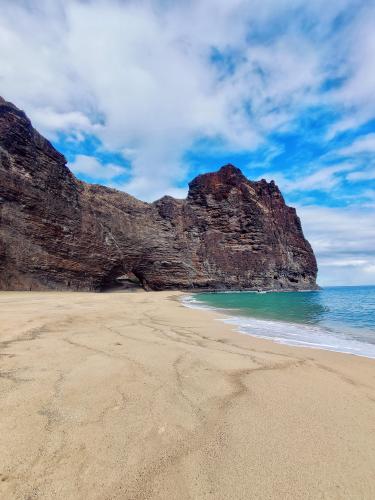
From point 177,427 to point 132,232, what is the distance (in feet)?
162

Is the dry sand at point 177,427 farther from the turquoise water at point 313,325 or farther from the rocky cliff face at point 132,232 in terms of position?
the rocky cliff face at point 132,232

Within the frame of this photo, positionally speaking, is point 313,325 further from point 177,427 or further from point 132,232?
point 132,232

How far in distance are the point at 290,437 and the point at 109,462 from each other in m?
1.37

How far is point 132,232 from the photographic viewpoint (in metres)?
50.3

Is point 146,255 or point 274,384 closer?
point 274,384

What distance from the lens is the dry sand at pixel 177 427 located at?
1.60 meters

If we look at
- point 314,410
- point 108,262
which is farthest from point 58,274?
point 314,410

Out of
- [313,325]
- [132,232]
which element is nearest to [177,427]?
[313,325]

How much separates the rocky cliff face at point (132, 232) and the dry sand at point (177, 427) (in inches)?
1122

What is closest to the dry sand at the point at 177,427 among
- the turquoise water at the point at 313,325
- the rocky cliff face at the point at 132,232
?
the turquoise water at the point at 313,325

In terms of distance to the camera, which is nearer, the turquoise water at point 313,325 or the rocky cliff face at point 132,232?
the turquoise water at point 313,325

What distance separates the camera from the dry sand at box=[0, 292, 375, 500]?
63.1 inches

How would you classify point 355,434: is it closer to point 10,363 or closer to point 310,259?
point 10,363

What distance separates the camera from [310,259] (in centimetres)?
8806
